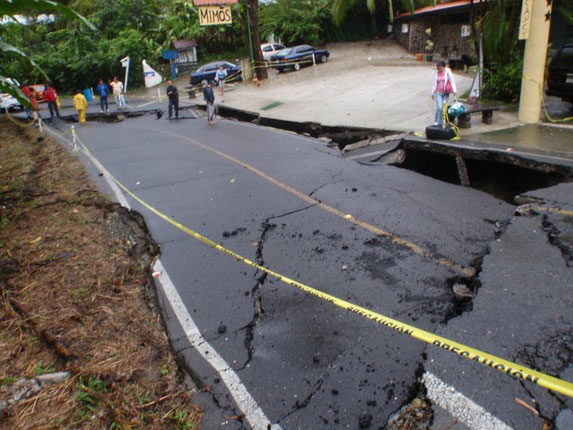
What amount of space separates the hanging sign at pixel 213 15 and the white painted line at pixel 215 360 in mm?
21523

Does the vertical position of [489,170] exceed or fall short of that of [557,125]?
it falls short

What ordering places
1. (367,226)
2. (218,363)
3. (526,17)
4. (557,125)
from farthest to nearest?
(557,125) → (526,17) → (367,226) → (218,363)

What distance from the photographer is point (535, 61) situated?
1127 centimetres

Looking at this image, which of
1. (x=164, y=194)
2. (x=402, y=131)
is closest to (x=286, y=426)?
(x=164, y=194)

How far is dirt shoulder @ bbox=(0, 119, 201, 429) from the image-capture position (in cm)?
356

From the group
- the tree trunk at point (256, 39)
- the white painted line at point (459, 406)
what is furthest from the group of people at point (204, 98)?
the white painted line at point (459, 406)

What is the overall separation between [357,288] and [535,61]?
927cm

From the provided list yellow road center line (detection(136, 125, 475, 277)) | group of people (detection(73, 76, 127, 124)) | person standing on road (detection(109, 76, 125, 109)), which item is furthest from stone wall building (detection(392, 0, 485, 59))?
yellow road center line (detection(136, 125, 475, 277))

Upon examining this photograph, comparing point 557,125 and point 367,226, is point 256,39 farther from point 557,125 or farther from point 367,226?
point 367,226

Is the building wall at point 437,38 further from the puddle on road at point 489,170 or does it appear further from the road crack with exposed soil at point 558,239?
the road crack with exposed soil at point 558,239

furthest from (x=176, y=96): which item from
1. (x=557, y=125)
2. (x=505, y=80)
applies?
(x=557, y=125)

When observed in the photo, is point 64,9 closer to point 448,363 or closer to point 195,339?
point 195,339

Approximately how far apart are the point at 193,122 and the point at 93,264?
1327 centimetres

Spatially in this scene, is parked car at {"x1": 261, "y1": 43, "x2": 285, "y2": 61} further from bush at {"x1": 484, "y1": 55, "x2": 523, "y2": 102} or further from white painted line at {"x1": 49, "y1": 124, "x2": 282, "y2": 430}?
white painted line at {"x1": 49, "y1": 124, "x2": 282, "y2": 430}
